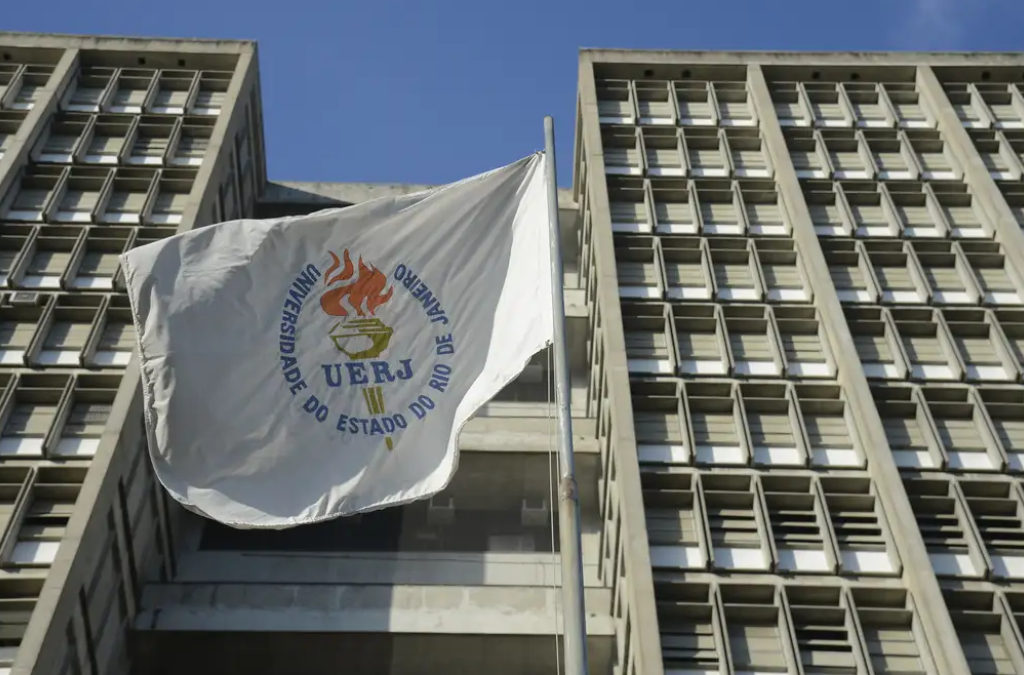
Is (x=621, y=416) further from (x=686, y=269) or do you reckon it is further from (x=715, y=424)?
(x=686, y=269)

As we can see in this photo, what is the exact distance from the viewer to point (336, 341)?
66.7ft

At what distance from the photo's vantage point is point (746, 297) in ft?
110

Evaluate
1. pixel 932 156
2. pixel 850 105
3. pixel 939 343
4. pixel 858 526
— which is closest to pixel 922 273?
pixel 939 343

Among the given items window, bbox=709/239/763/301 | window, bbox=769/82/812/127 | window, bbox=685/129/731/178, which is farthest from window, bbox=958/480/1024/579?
window, bbox=769/82/812/127

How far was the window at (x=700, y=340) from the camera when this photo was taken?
3125 centimetres

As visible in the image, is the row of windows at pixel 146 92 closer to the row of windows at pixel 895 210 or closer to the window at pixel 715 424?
the row of windows at pixel 895 210

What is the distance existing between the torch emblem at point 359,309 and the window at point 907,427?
44.0 ft

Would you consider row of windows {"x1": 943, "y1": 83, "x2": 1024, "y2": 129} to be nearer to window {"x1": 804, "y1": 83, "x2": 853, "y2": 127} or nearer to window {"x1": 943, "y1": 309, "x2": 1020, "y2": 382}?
window {"x1": 804, "y1": 83, "x2": 853, "y2": 127}

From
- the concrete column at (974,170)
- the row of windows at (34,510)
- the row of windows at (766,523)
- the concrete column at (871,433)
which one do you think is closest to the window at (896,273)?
the concrete column at (871,433)

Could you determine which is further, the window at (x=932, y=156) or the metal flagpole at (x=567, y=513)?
the window at (x=932, y=156)

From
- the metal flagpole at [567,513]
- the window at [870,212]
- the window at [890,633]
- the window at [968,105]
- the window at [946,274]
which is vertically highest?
the window at [968,105]

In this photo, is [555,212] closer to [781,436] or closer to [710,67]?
[781,436]

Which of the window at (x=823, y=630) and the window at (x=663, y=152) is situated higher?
Answer: the window at (x=663, y=152)

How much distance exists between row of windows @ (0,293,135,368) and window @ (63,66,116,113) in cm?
1041
